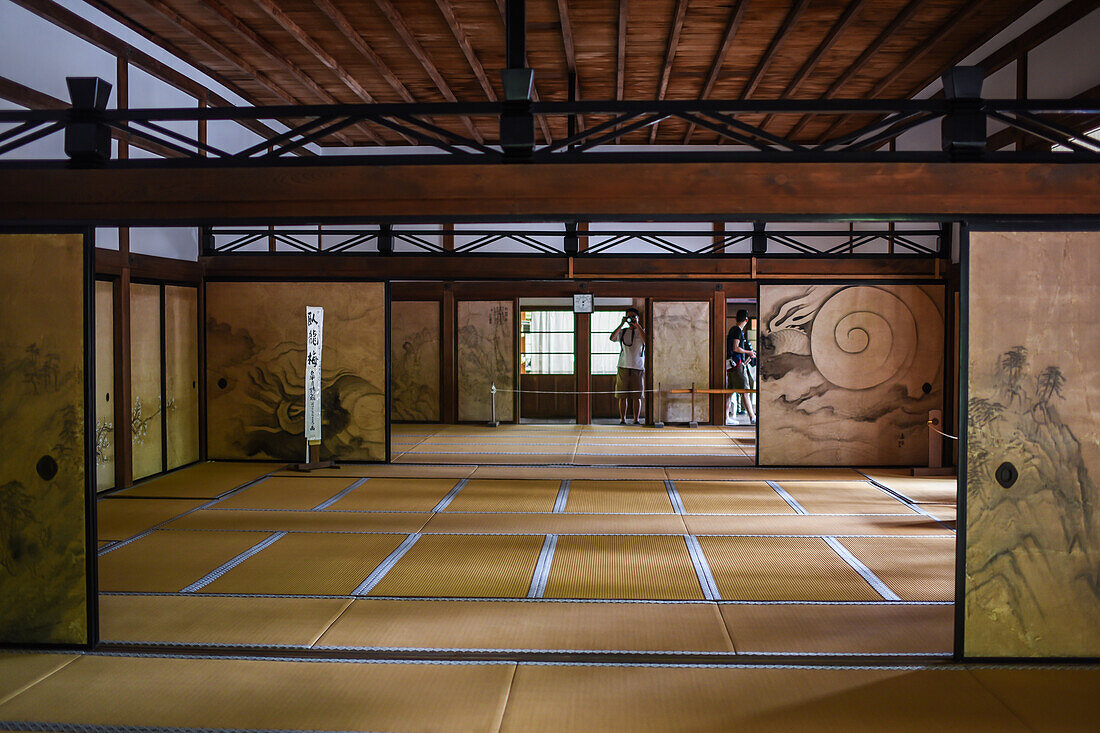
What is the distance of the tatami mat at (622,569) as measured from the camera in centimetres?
459

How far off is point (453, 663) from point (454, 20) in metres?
5.51

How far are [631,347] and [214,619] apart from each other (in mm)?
9234

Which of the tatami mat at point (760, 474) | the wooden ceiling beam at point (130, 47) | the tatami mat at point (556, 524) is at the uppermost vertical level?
the wooden ceiling beam at point (130, 47)

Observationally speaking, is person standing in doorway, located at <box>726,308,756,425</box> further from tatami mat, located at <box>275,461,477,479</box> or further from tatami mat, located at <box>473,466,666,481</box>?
A: tatami mat, located at <box>275,461,477,479</box>

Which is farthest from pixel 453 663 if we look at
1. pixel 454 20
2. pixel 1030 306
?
pixel 454 20

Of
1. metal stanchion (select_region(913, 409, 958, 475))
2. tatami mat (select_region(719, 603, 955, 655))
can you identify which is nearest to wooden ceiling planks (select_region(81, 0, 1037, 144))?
metal stanchion (select_region(913, 409, 958, 475))

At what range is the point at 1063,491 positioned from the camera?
12.2ft

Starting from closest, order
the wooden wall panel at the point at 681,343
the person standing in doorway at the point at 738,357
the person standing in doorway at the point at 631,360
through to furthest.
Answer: the person standing in doorway at the point at 738,357, the person standing in doorway at the point at 631,360, the wooden wall panel at the point at 681,343

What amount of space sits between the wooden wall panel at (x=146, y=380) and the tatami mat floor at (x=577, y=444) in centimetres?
254

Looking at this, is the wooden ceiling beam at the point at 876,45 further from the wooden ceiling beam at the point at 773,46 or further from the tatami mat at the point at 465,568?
the tatami mat at the point at 465,568

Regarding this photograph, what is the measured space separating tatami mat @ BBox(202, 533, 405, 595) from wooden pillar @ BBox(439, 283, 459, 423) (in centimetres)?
721

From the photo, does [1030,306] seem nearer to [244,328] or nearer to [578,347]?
[244,328]

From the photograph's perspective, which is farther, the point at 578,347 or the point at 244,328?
the point at 578,347

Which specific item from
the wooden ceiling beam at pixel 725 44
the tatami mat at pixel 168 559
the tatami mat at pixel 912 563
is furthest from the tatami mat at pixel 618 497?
the wooden ceiling beam at pixel 725 44
